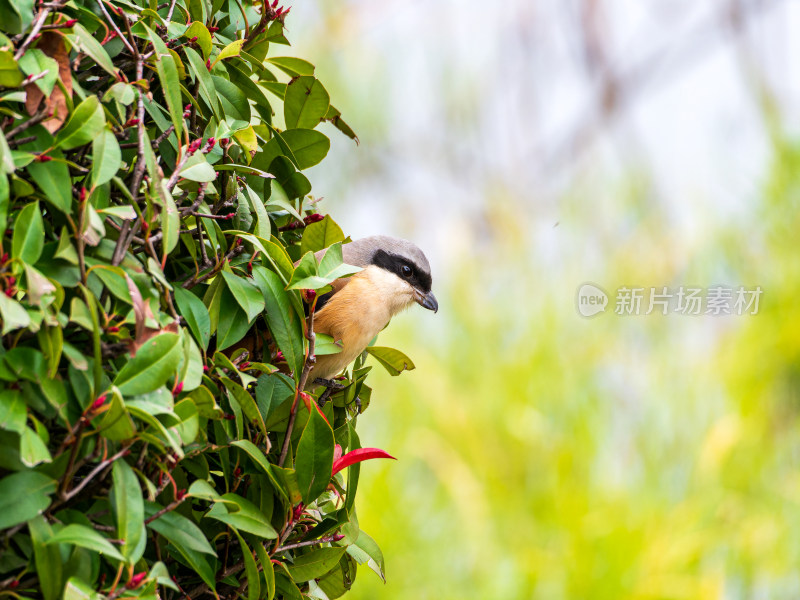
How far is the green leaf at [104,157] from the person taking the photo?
0.70m

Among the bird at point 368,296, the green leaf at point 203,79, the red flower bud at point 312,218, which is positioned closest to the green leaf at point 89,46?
the green leaf at point 203,79

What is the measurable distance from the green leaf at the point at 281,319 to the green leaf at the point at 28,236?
0.24 metres

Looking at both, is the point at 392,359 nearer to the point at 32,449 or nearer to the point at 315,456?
the point at 315,456

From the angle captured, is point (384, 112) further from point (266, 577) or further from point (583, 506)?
point (266, 577)

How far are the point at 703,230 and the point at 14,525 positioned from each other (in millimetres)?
4400

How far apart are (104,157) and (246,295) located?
198 mm

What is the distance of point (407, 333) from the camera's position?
15.2ft

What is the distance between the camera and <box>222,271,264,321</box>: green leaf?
829mm

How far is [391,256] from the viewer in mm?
1698

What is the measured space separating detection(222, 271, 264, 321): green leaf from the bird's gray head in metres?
0.81

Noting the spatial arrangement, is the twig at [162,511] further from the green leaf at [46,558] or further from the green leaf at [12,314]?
the green leaf at [12,314]

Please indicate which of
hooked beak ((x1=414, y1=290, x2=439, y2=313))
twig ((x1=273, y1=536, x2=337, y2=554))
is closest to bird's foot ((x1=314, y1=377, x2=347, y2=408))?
twig ((x1=273, y1=536, x2=337, y2=554))

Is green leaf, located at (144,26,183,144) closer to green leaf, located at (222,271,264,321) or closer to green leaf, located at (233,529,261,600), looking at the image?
green leaf, located at (222,271,264,321)
